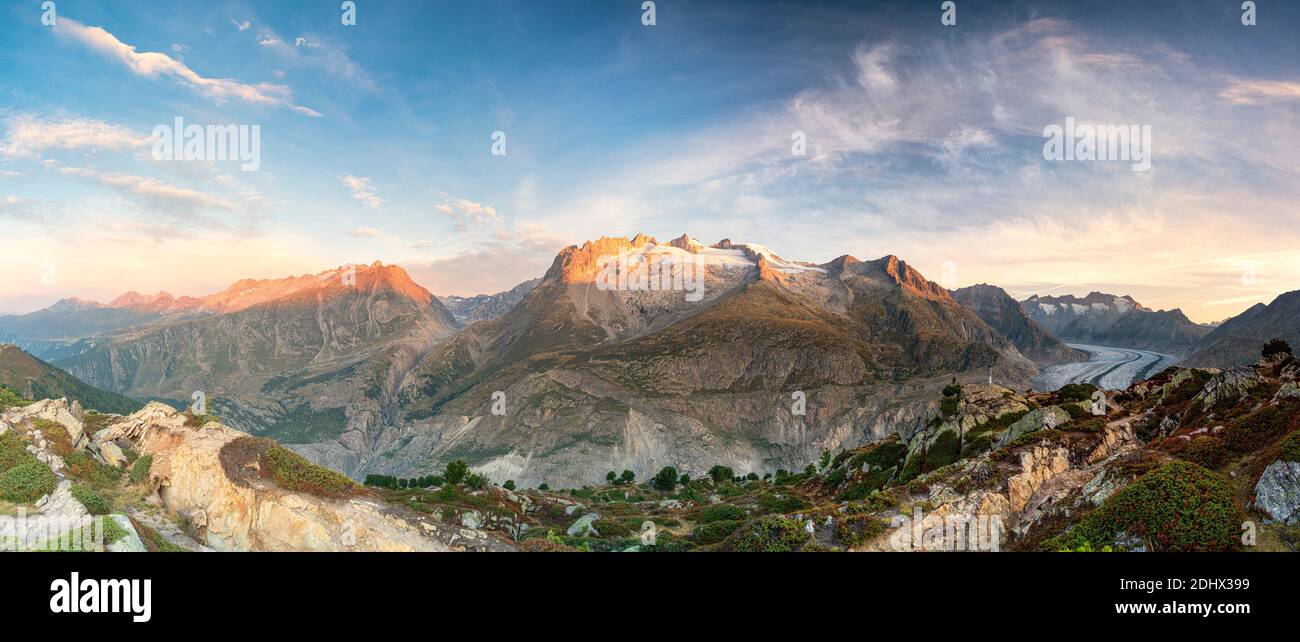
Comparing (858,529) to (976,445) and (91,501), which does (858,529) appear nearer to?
(976,445)

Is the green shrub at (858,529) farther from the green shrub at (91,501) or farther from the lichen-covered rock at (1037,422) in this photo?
the green shrub at (91,501)

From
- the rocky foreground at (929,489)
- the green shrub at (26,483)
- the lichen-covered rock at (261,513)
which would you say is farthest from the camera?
the lichen-covered rock at (261,513)

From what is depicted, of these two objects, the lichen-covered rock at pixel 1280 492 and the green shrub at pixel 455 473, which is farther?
the green shrub at pixel 455 473

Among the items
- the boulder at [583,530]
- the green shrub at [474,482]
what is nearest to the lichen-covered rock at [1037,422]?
the boulder at [583,530]

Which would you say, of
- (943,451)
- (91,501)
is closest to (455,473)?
(91,501)

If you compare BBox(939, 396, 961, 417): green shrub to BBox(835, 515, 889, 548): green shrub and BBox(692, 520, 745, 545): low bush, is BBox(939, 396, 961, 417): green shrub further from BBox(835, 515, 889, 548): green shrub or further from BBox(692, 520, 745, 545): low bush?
BBox(835, 515, 889, 548): green shrub

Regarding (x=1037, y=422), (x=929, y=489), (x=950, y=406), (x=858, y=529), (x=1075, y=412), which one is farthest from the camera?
(x=950, y=406)
